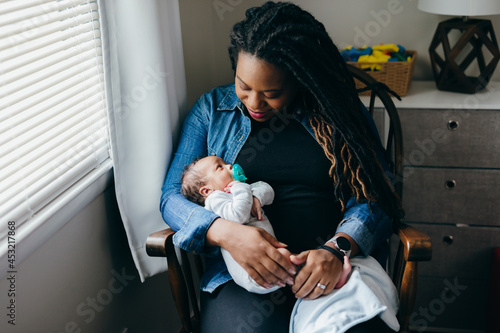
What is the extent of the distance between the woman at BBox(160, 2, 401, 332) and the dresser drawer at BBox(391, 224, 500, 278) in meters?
0.57

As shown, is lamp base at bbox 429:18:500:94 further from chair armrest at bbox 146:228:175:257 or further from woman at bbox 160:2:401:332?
chair armrest at bbox 146:228:175:257

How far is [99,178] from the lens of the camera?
1.37m

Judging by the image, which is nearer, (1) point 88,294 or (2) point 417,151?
(1) point 88,294

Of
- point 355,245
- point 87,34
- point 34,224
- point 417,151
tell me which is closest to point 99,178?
point 34,224

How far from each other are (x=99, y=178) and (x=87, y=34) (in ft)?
1.32

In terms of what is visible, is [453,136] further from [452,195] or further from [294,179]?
[294,179]

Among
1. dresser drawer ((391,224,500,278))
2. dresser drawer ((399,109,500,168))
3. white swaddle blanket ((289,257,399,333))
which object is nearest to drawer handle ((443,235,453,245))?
dresser drawer ((391,224,500,278))

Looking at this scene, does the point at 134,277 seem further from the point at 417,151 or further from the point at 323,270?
the point at 417,151

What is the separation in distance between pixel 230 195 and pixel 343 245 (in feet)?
Answer: 1.10

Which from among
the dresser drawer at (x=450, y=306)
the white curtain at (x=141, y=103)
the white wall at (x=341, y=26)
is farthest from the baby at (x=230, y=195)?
the dresser drawer at (x=450, y=306)

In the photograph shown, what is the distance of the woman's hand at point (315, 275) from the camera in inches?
46.9

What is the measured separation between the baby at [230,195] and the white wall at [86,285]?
0.93 ft

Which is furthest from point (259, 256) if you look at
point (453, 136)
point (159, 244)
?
point (453, 136)

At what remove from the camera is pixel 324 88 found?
4.39 ft
